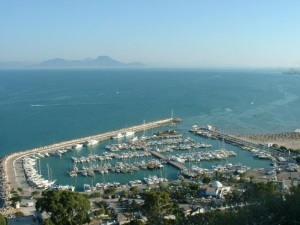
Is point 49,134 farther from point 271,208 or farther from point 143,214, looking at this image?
point 271,208

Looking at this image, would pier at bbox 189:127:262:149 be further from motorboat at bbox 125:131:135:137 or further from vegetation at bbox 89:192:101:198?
vegetation at bbox 89:192:101:198

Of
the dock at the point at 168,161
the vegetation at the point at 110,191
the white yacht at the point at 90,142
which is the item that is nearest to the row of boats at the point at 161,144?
the dock at the point at 168,161

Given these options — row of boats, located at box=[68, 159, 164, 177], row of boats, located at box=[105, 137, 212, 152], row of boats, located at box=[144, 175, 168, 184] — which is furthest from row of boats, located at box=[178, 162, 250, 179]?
row of boats, located at box=[105, 137, 212, 152]

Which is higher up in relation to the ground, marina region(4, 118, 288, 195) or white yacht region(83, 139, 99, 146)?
white yacht region(83, 139, 99, 146)

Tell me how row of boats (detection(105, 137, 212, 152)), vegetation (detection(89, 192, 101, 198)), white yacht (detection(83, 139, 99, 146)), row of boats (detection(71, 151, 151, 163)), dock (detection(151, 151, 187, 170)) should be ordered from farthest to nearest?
white yacht (detection(83, 139, 99, 146)) → row of boats (detection(105, 137, 212, 152)) → row of boats (detection(71, 151, 151, 163)) → dock (detection(151, 151, 187, 170)) → vegetation (detection(89, 192, 101, 198))

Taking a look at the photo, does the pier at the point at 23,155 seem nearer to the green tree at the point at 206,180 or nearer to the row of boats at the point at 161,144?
the row of boats at the point at 161,144

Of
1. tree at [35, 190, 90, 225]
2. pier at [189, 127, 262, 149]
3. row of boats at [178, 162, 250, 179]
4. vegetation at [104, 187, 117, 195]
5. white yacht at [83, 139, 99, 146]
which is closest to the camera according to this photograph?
tree at [35, 190, 90, 225]

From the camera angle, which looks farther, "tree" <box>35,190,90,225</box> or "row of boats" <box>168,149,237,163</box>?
"row of boats" <box>168,149,237,163</box>

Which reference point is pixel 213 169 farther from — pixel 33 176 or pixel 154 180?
pixel 33 176
